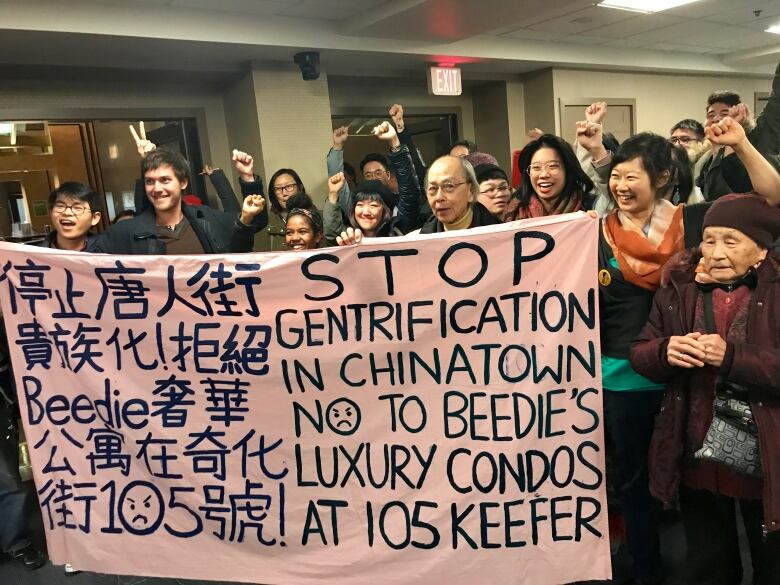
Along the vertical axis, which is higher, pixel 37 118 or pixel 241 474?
pixel 37 118

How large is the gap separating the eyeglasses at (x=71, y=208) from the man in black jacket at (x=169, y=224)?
0.50ft

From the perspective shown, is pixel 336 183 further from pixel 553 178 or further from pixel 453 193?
pixel 553 178

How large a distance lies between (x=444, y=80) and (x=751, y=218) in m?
4.79

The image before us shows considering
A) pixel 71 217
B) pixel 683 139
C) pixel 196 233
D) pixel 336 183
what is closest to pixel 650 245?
pixel 196 233

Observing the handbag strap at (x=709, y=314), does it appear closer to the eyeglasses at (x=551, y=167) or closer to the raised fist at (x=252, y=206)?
the eyeglasses at (x=551, y=167)

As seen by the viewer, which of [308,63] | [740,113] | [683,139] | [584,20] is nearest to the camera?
[740,113]

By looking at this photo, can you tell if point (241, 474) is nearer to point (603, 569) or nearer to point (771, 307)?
point (603, 569)

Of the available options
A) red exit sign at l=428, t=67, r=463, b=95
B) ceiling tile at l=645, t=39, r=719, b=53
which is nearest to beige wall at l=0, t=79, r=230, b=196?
red exit sign at l=428, t=67, r=463, b=95

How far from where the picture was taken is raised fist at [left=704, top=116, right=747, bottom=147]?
1.57m

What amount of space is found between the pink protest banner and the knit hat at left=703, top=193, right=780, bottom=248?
1.06ft

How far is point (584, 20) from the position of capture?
217 inches

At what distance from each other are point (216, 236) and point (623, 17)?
486cm

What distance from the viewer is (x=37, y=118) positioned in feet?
15.4

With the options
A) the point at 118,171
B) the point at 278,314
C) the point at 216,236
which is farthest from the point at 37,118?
the point at 278,314
